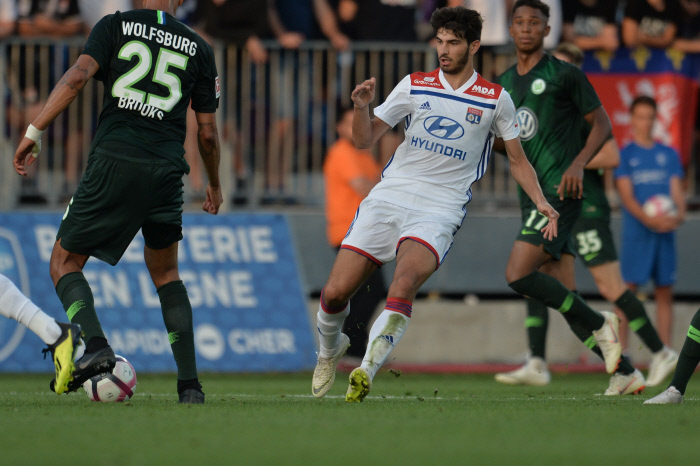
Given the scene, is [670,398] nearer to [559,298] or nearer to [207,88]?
[559,298]

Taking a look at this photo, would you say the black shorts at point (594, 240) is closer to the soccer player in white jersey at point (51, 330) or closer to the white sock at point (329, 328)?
the white sock at point (329, 328)

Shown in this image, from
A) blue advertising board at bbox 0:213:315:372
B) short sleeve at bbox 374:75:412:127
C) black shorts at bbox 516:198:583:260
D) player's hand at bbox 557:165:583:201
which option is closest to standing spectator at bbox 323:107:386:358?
blue advertising board at bbox 0:213:315:372

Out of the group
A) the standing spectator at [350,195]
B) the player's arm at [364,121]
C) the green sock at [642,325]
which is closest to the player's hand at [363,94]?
the player's arm at [364,121]

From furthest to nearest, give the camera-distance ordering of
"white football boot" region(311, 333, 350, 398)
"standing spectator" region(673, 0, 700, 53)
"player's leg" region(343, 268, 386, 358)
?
"standing spectator" region(673, 0, 700, 53), "player's leg" region(343, 268, 386, 358), "white football boot" region(311, 333, 350, 398)

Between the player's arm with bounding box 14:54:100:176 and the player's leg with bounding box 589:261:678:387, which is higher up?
the player's arm with bounding box 14:54:100:176

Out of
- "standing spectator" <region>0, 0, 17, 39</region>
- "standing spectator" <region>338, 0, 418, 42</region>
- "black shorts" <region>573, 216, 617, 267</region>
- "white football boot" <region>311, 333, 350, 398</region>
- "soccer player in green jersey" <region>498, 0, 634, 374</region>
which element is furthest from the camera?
"standing spectator" <region>338, 0, 418, 42</region>

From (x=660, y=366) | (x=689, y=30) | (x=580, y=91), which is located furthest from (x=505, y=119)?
(x=689, y=30)

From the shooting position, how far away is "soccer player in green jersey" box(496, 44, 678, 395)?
8500mm

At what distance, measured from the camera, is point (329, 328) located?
6.49 meters

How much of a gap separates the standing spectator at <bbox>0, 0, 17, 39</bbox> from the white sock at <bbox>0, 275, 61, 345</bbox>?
6.80 metres

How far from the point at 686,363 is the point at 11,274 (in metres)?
6.99

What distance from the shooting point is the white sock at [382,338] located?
5.85m

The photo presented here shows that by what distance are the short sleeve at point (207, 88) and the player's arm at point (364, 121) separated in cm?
80

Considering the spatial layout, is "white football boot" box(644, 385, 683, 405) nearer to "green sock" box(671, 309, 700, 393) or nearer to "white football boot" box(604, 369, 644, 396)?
"green sock" box(671, 309, 700, 393)
